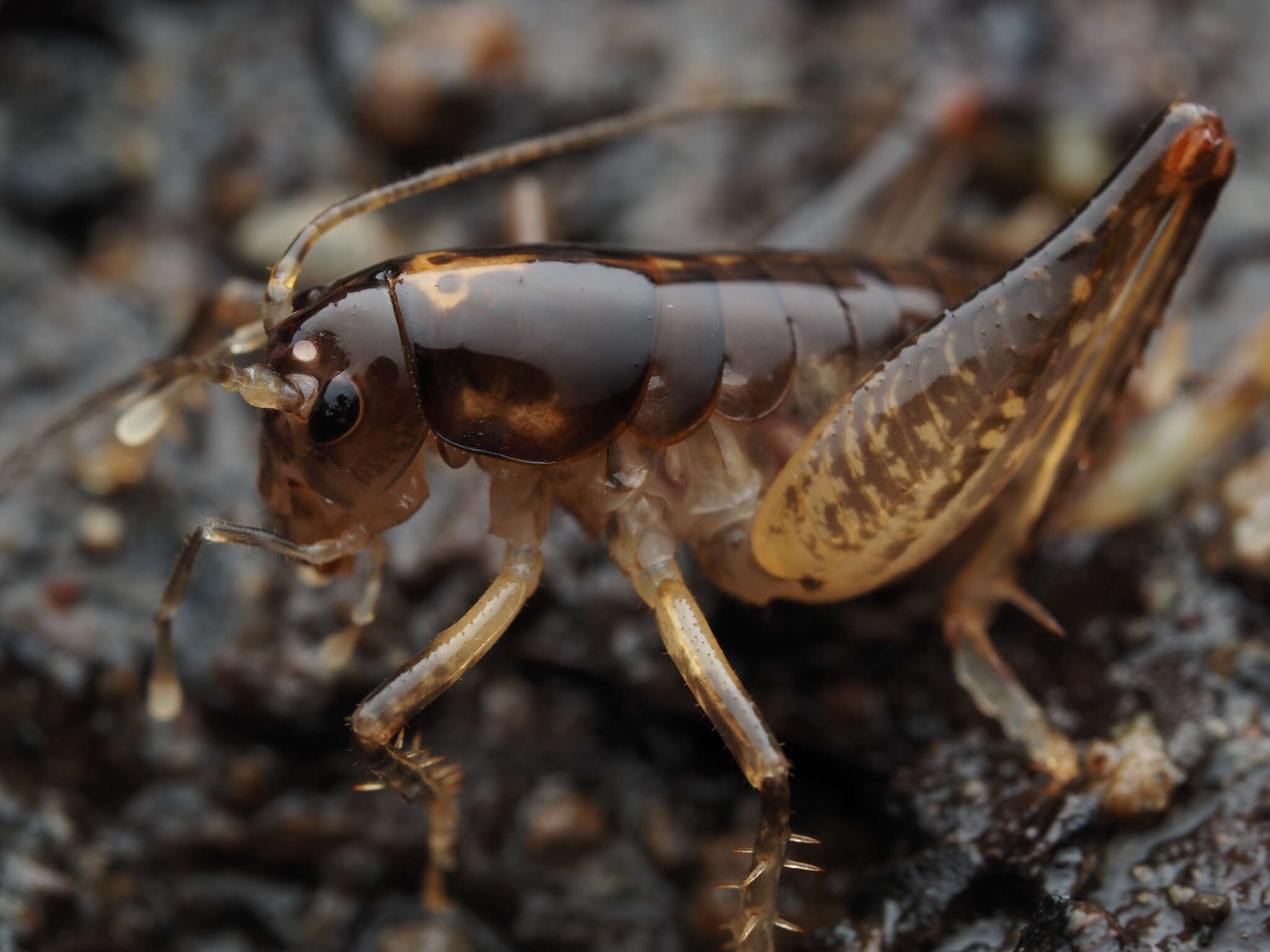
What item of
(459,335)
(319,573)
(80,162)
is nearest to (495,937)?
(319,573)

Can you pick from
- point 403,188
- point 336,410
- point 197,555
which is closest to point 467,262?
point 403,188

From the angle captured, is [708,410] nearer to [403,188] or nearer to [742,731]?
[742,731]

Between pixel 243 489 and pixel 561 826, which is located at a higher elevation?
pixel 243 489

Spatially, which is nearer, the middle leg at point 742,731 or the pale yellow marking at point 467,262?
the middle leg at point 742,731

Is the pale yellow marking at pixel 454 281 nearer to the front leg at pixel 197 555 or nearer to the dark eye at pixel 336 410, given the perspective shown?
the dark eye at pixel 336 410

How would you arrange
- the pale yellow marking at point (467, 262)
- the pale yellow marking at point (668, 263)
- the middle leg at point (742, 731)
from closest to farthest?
the middle leg at point (742, 731), the pale yellow marking at point (467, 262), the pale yellow marking at point (668, 263)


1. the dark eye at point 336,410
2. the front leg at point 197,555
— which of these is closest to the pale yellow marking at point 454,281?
the dark eye at point 336,410

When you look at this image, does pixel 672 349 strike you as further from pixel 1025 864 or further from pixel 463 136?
pixel 463 136
